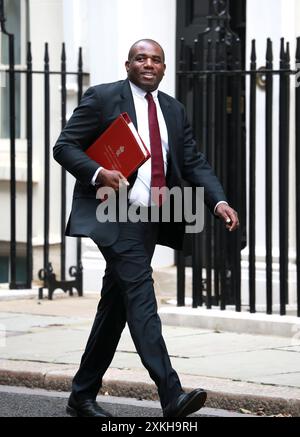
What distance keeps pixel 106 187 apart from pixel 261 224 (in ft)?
15.3

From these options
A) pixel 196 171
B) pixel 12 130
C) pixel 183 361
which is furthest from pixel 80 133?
pixel 12 130

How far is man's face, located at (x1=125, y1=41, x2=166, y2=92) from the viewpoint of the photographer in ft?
22.5

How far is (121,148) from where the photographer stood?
22.0 feet

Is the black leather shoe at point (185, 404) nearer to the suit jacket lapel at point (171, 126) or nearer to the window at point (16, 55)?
the suit jacket lapel at point (171, 126)

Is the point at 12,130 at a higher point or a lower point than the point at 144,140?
higher

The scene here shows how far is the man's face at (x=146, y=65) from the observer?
6848 millimetres

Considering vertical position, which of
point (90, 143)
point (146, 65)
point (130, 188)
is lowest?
point (130, 188)

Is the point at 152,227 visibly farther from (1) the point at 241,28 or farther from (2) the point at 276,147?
(1) the point at 241,28

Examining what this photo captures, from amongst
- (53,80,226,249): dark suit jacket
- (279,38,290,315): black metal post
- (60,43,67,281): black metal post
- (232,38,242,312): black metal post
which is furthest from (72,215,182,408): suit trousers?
(60,43,67,281): black metal post

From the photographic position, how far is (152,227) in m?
6.92

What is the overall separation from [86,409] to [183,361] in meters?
1.78

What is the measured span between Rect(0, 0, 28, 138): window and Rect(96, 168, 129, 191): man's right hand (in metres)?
7.15

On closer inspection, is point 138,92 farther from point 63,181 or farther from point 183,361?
point 63,181
